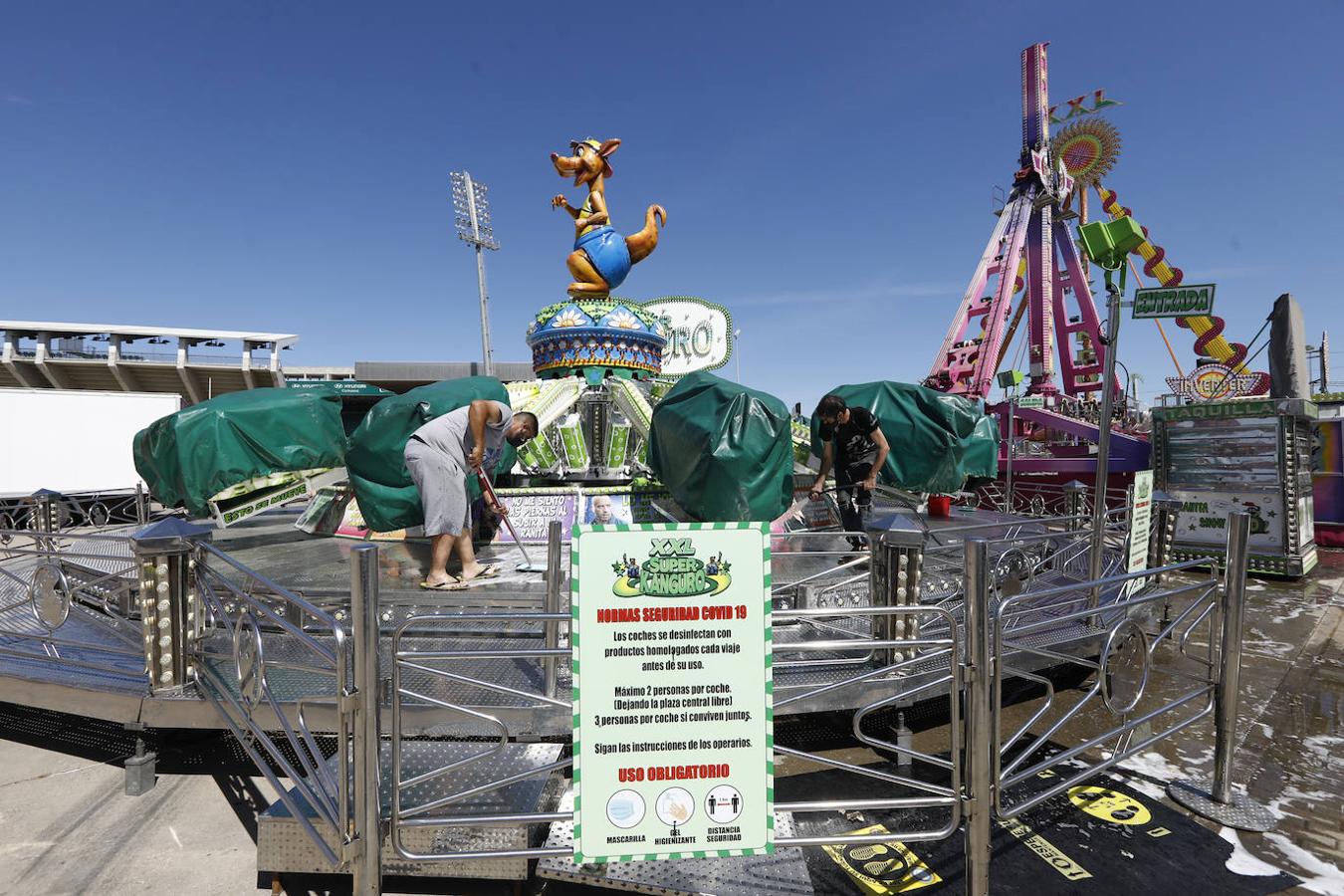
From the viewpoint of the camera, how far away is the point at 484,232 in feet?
73.0

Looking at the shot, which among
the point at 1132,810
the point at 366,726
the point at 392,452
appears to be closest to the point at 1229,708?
the point at 1132,810

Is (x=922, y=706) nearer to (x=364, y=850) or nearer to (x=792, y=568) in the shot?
(x=792, y=568)

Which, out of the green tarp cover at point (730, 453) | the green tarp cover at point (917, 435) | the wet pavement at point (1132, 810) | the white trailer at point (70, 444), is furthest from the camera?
the white trailer at point (70, 444)

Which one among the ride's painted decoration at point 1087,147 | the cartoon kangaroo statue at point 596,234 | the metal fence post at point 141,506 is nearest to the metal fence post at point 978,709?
the cartoon kangaroo statue at point 596,234

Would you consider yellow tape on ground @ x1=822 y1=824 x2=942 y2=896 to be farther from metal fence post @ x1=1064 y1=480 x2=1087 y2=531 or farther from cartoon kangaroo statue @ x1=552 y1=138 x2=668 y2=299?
cartoon kangaroo statue @ x1=552 y1=138 x2=668 y2=299

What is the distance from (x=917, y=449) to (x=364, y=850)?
19.1ft

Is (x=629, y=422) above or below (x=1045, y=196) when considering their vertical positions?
→ below

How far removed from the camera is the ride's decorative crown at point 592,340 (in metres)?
8.59

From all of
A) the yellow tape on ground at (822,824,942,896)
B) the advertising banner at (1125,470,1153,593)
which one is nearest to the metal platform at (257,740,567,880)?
the yellow tape on ground at (822,824,942,896)

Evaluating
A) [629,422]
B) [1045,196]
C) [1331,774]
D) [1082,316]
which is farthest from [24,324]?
[1082,316]

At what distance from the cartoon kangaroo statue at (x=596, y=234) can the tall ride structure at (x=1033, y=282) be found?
17.7 m

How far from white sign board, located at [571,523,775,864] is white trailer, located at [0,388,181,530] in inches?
634

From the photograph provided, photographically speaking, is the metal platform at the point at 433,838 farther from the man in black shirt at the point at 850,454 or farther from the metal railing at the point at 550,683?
the man in black shirt at the point at 850,454

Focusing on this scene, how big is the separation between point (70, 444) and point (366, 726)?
18167 mm
